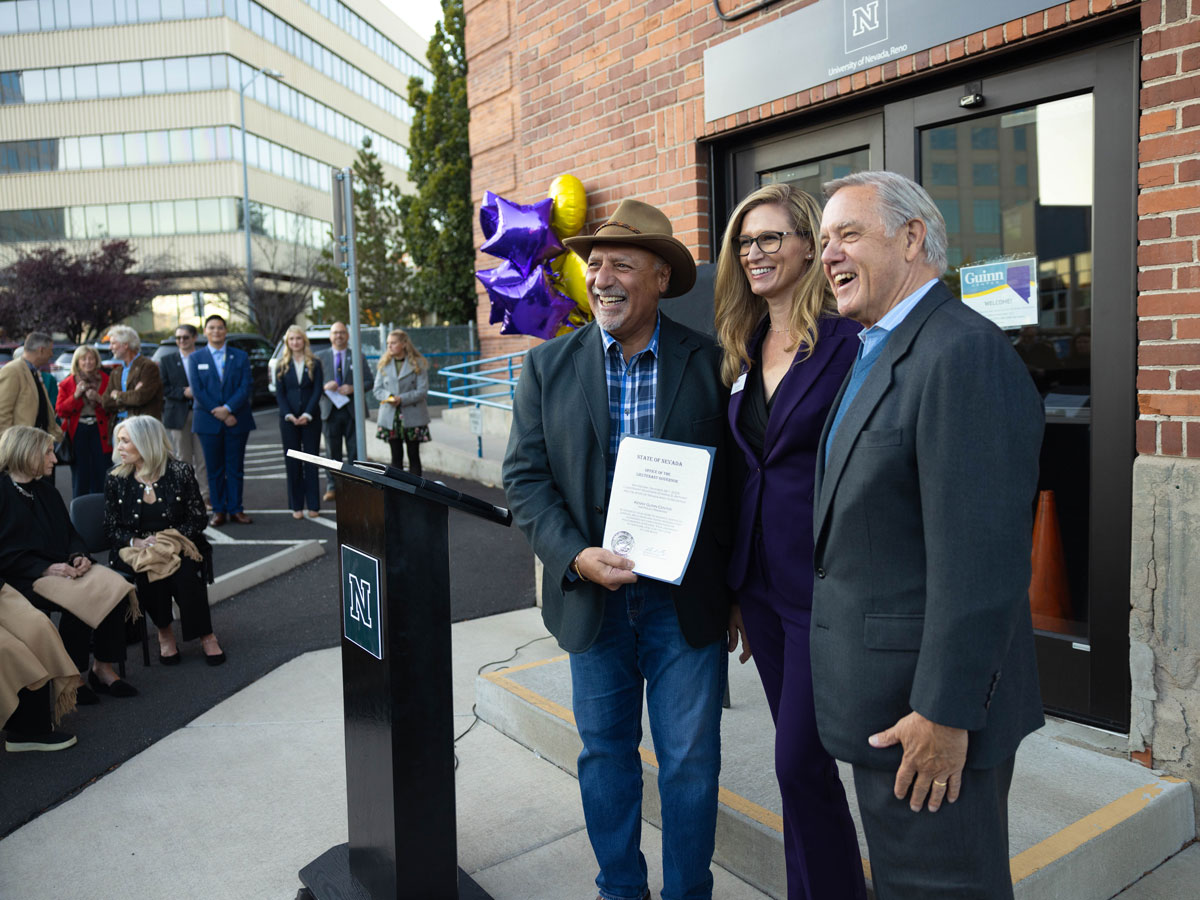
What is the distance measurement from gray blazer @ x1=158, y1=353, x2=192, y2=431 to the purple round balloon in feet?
16.2

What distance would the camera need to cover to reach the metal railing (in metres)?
11.7

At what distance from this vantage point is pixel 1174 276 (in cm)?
313

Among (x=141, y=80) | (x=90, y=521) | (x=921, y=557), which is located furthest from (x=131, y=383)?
(x=141, y=80)

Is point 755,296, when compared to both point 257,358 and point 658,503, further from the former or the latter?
point 257,358

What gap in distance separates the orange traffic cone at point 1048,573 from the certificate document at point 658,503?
7.26ft

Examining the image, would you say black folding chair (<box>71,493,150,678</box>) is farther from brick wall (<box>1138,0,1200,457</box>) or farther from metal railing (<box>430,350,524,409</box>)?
metal railing (<box>430,350,524,409</box>)

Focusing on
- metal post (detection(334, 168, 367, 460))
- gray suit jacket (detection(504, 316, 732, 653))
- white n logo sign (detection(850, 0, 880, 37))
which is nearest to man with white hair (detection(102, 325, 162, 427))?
metal post (detection(334, 168, 367, 460))

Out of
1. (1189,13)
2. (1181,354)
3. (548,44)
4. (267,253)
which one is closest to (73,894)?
(1181,354)

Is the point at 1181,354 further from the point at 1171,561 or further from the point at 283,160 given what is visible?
the point at 283,160

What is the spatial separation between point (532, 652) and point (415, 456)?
17.7 ft

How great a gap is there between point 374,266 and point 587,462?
1472 inches

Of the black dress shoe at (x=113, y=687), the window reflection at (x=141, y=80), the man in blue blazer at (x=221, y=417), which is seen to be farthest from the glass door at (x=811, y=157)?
the window reflection at (x=141, y=80)

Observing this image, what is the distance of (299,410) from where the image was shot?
31.7ft

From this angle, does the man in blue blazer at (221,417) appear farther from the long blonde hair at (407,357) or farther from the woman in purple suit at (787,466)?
the woman in purple suit at (787,466)
